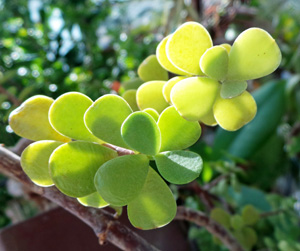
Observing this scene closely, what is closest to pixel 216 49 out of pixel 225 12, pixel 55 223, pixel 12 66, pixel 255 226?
pixel 55 223

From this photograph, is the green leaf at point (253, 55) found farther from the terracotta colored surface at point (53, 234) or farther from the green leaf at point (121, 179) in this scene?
the terracotta colored surface at point (53, 234)

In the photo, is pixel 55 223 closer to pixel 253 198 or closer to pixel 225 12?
pixel 253 198

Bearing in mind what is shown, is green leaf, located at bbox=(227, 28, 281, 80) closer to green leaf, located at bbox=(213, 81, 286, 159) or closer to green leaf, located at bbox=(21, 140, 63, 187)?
green leaf, located at bbox=(21, 140, 63, 187)

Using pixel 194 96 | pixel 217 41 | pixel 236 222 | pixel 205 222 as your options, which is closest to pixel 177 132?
pixel 194 96

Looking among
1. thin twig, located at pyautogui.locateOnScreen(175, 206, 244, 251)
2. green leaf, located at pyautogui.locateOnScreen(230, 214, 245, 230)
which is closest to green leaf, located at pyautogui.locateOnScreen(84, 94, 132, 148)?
thin twig, located at pyautogui.locateOnScreen(175, 206, 244, 251)

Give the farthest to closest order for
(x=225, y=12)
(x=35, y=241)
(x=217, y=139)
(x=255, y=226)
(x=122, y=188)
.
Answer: (x=225, y=12)
(x=217, y=139)
(x=255, y=226)
(x=35, y=241)
(x=122, y=188)

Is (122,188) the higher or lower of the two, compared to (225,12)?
higher
